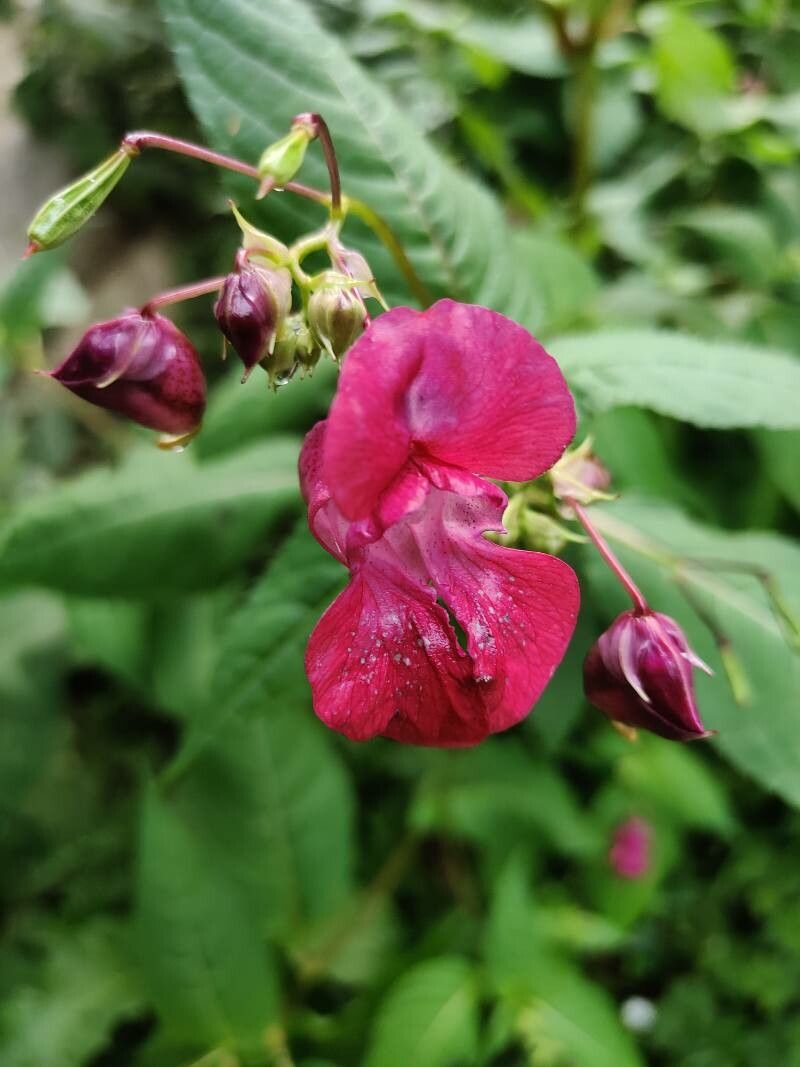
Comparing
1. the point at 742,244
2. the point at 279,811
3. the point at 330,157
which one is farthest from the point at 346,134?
the point at 279,811

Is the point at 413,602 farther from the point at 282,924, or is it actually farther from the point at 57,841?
the point at 57,841

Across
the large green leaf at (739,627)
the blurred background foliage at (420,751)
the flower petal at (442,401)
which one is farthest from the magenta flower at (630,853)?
the flower petal at (442,401)

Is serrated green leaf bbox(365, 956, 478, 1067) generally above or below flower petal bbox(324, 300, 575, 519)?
below

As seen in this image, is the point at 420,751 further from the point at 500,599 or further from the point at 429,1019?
the point at 500,599

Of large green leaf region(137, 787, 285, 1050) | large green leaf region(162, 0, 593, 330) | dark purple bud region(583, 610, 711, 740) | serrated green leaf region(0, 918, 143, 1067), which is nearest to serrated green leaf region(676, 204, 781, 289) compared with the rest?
large green leaf region(162, 0, 593, 330)

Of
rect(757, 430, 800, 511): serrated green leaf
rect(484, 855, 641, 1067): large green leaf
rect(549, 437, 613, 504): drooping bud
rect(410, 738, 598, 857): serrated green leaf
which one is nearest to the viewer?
rect(549, 437, 613, 504): drooping bud

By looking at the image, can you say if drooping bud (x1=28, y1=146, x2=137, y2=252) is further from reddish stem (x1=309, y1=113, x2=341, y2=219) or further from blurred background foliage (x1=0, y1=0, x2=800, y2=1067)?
blurred background foliage (x1=0, y1=0, x2=800, y2=1067)
